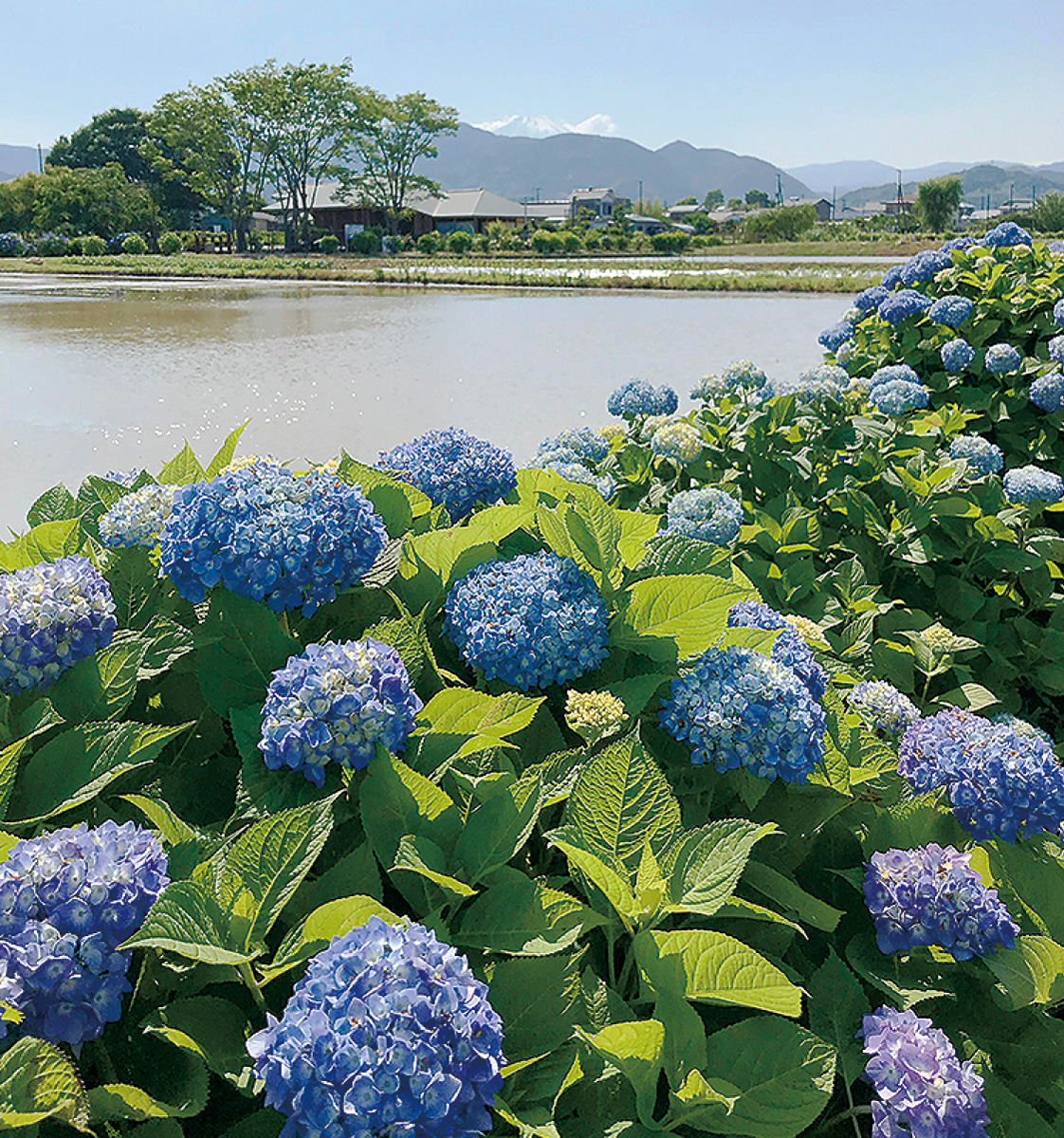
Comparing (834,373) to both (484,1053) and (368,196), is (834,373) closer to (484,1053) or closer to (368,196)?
(484,1053)

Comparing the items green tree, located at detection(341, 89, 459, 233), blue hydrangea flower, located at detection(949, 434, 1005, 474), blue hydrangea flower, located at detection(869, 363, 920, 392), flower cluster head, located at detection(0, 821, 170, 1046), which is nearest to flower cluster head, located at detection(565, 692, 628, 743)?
flower cluster head, located at detection(0, 821, 170, 1046)

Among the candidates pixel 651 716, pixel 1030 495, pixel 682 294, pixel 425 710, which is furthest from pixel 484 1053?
pixel 682 294

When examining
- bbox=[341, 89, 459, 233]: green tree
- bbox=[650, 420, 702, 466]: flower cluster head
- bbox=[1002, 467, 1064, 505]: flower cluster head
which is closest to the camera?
bbox=[650, 420, 702, 466]: flower cluster head

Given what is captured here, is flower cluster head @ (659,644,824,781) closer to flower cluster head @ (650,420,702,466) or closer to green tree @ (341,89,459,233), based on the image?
flower cluster head @ (650,420,702,466)

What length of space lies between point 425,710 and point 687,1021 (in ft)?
1.47

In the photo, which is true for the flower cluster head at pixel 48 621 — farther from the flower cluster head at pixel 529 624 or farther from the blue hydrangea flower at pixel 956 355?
the blue hydrangea flower at pixel 956 355

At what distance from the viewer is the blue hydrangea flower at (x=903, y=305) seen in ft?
13.7

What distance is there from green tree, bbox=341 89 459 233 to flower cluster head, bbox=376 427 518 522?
1804 inches

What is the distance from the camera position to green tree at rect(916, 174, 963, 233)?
44188mm

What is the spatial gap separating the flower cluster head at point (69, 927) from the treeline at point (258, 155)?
43835 mm

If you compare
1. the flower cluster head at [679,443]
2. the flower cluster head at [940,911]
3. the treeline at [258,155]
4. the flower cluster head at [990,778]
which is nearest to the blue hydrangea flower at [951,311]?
the flower cluster head at [679,443]

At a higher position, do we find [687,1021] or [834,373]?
[834,373]

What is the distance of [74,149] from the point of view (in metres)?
58.6

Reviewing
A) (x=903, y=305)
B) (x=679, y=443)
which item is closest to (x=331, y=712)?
(x=679, y=443)
